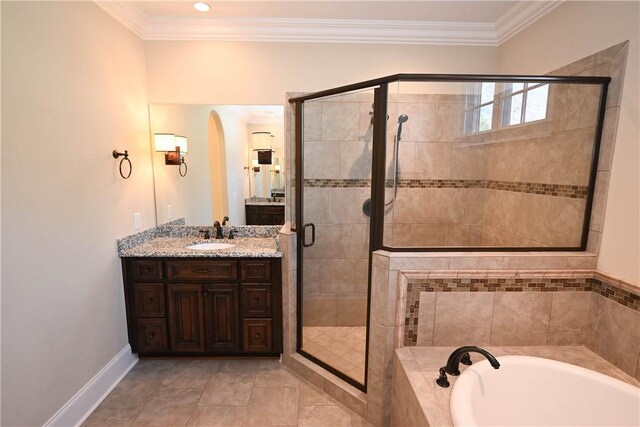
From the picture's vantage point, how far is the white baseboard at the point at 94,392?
1.75 meters

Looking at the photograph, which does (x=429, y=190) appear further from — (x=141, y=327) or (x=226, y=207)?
(x=141, y=327)

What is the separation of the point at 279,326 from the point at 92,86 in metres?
2.14

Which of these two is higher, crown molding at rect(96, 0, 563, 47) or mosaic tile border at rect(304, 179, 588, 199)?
crown molding at rect(96, 0, 563, 47)

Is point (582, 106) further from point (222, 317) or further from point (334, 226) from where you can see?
point (222, 317)

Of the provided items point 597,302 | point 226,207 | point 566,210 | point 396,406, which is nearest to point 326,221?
point 226,207

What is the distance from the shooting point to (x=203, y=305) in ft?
7.82

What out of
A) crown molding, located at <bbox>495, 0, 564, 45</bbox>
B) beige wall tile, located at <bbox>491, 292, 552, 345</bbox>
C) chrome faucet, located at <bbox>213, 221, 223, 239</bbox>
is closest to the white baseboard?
chrome faucet, located at <bbox>213, 221, 223, 239</bbox>

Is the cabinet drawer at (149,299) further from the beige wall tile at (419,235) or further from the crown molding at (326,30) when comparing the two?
the crown molding at (326,30)

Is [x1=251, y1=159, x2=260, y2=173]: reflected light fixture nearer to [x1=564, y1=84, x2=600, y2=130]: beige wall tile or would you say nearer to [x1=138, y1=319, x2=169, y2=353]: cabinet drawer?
[x1=138, y1=319, x2=169, y2=353]: cabinet drawer

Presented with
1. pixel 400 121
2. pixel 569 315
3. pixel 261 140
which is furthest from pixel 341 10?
pixel 569 315

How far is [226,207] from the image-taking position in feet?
9.14

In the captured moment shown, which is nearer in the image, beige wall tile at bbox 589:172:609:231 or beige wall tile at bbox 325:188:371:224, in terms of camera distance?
beige wall tile at bbox 589:172:609:231

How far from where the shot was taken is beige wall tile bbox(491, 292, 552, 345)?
182 cm

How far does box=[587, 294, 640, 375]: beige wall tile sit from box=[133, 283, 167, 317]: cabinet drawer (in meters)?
2.92
